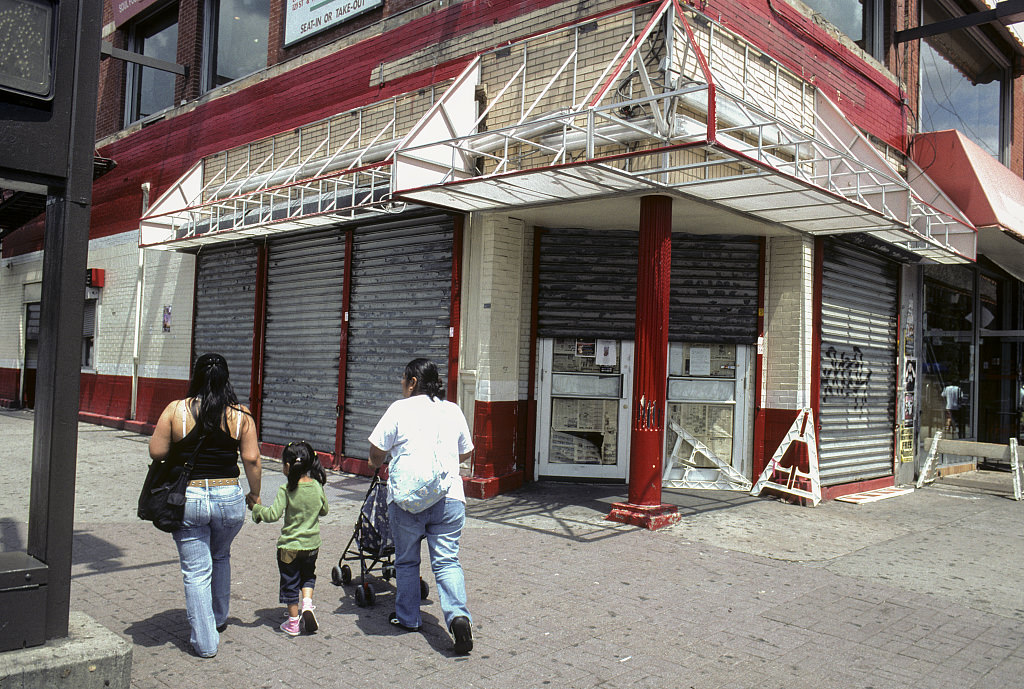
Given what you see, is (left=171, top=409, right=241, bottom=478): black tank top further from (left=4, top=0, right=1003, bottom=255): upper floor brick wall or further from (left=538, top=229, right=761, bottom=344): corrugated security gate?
(left=4, top=0, right=1003, bottom=255): upper floor brick wall

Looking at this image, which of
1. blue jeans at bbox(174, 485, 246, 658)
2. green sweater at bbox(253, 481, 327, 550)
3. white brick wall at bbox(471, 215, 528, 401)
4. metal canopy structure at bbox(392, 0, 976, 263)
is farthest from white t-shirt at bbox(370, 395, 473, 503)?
white brick wall at bbox(471, 215, 528, 401)

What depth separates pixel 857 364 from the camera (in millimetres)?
10961

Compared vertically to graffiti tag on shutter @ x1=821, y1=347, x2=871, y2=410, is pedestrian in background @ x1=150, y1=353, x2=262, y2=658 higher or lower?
lower

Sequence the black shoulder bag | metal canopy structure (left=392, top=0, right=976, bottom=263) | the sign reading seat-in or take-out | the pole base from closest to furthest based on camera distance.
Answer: the black shoulder bag → metal canopy structure (left=392, top=0, right=976, bottom=263) → the pole base → the sign reading seat-in or take-out

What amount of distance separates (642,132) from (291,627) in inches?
188

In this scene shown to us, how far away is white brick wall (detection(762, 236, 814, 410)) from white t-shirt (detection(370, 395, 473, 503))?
6.13 meters

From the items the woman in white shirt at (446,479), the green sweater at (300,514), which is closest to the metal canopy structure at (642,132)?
the woman in white shirt at (446,479)

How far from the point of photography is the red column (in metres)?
7.95

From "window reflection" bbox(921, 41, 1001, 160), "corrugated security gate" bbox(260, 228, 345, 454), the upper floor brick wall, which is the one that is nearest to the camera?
the upper floor brick wall

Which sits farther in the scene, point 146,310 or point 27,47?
point 146,310

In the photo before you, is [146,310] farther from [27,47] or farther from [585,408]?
[27,47]

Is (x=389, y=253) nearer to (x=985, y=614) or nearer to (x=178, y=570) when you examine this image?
(x=178, y=570)

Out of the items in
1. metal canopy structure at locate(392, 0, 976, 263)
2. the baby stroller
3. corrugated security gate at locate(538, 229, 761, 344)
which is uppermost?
metal canopy structure at locate(392, 0, 976, 263)

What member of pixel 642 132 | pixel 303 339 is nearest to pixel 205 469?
pixel 642 132
